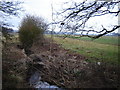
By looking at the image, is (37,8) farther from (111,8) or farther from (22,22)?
(111,8)

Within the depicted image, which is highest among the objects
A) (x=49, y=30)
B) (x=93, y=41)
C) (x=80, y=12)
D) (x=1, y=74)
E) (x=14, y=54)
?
(x=80, y=12)

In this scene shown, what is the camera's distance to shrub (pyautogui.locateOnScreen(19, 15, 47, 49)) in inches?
76.4

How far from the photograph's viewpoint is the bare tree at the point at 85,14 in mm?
2090

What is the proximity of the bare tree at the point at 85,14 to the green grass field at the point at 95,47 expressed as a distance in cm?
9

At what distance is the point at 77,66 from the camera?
1979 millimetres

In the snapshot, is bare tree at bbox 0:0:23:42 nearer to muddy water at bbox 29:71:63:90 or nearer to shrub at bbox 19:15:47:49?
shrub at bbox 19:15:47:49

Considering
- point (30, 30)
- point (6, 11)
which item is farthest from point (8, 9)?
point (30, 30)

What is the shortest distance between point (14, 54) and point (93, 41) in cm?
108

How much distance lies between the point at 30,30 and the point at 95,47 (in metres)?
0.90

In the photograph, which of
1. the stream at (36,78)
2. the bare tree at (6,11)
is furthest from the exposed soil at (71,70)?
the bare tree at (6,11)

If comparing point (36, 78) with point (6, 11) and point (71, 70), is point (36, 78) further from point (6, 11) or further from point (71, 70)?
point (6, 11)

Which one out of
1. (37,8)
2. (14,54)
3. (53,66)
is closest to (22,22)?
(37,8)

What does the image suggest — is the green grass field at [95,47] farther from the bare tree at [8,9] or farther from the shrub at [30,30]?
the bare tree at [8,9]

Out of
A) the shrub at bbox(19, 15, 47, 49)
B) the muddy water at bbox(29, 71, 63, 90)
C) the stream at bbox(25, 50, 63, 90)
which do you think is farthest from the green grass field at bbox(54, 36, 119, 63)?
the muddy water at bbox(29, 71, 63, 90)
